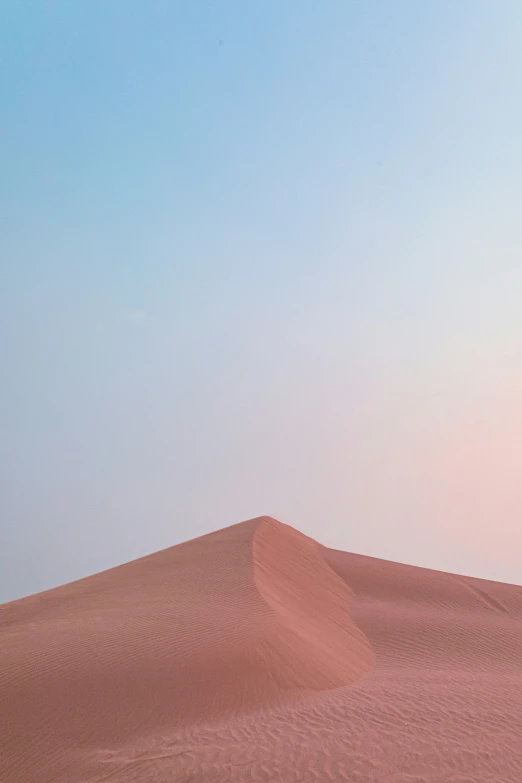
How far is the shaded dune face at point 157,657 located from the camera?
856cm

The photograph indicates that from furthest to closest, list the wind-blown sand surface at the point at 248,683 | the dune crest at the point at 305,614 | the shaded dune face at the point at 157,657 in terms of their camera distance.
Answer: the dune crest at the point at 305,614
the shaded dune face at the point at 157,657
the wind-blown sand surface at the point at 248,683

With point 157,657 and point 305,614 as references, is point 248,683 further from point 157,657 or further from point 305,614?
point 305,614

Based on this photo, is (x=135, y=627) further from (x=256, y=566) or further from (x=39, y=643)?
(x=256, y=566)

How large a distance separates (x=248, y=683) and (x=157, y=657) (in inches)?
57.3

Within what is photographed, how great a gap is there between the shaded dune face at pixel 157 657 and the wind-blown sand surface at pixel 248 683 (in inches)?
1.2

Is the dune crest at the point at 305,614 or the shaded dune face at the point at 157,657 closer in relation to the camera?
the shaded dune face at the point at 157,657

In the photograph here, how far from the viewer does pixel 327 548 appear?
2277 cm

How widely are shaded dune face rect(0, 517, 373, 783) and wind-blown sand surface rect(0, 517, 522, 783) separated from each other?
31 mm

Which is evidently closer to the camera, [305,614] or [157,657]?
[157,657]

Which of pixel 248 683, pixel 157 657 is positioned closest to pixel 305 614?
pixel 248 683

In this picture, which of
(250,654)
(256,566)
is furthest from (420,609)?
(250,654)

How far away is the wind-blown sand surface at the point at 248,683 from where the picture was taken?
23.5ft

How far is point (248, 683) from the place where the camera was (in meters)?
9.95

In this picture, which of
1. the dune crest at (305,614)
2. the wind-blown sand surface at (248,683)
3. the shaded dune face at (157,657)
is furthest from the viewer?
the dune crest at (305,614)
